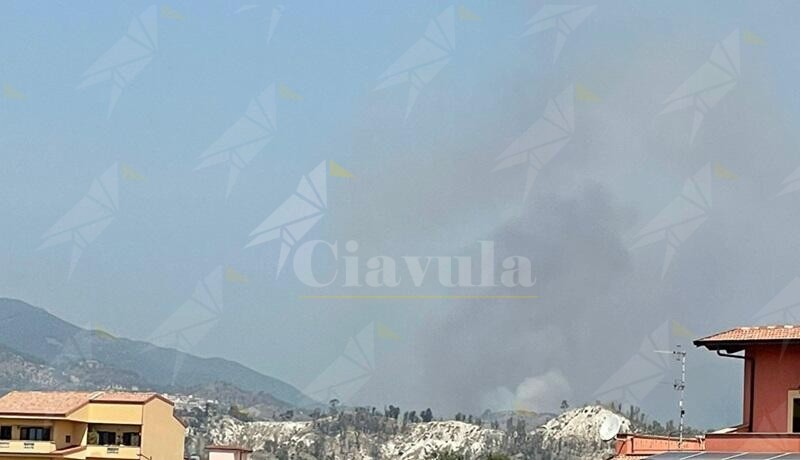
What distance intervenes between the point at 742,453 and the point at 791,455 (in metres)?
1.02

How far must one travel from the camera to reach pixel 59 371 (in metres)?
157

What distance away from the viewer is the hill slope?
482ft

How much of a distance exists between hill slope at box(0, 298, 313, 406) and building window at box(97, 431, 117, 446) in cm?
9001

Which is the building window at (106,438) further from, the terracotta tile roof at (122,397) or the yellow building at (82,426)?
the terracotta tile roof at (122,397)

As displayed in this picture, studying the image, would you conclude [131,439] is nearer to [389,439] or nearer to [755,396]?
[755,396]

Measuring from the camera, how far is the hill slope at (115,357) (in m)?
147

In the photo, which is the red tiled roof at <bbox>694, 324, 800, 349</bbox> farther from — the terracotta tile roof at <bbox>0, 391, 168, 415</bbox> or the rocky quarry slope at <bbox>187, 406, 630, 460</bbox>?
the rocky quarry slope at <bbox>187, 406, 630, 460</bbox>

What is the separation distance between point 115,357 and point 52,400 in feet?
324

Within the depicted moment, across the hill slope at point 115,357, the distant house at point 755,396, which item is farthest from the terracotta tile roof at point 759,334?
the hill slope at point 115,357

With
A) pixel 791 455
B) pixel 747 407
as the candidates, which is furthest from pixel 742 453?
pixel 747 407

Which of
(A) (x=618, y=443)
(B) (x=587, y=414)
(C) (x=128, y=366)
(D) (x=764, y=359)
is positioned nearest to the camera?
(A) (x=618, y=443)

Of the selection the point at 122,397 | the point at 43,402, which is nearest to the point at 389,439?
the point at 122,397

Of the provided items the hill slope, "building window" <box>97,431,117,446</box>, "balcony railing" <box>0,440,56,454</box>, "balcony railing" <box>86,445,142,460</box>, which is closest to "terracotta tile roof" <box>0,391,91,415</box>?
→ "balcony railing" <box>0,440,56,454</box>

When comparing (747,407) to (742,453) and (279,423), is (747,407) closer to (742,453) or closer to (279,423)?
(742,453)
